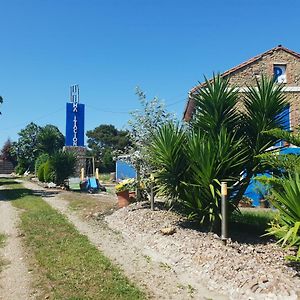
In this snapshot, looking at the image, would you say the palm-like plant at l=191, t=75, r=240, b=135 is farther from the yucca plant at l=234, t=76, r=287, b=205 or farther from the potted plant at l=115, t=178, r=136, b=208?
the potted plant at l=115, t=178, r=136, b=208

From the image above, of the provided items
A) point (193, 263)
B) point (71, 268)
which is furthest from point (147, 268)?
point (71, 268)

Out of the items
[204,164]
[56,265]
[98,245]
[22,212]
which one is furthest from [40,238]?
[22,212]

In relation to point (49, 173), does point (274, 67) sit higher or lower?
higher

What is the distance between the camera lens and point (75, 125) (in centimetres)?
3284

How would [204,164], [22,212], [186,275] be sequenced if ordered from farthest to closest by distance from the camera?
[22,212]
[204,164]
[186,275]

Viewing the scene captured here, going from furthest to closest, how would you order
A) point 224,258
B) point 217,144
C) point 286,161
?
point 217,144, point 286,161, point 224,258

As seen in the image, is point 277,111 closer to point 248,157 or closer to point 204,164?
point 248,157

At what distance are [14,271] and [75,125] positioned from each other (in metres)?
27.2

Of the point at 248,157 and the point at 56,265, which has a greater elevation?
the point at 248,157

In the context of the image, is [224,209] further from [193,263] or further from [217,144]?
[193,263]

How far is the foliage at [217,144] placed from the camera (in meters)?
7.92

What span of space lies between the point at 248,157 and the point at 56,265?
454cm

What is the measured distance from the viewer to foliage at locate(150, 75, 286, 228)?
7922 mm

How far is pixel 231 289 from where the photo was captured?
17.4ft
